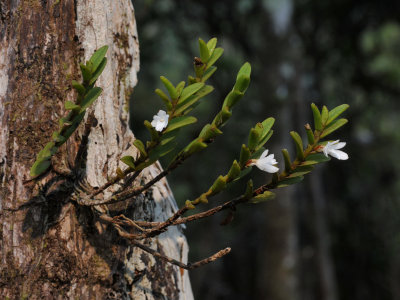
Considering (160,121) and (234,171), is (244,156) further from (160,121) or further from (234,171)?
(160,121)

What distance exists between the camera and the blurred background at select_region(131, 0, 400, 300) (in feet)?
21.9

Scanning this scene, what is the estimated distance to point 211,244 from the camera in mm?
8180

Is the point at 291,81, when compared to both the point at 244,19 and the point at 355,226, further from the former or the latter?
the point at 355,226

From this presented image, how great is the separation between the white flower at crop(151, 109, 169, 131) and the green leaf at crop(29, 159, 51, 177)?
0.28m

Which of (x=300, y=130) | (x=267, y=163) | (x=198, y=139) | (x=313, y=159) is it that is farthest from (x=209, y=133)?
(x=300, y=130)

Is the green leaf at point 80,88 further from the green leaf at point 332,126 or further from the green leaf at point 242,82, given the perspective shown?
the green leaf at point 332,126

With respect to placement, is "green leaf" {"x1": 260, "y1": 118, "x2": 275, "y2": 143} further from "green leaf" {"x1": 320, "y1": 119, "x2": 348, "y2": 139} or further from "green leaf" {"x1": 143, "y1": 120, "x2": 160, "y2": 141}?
"green leaf" {"x1": 143, "y1": 120, "x2": 160, "y2": 141}

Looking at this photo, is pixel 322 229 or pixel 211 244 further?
pixel 211 244

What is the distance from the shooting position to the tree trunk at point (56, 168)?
44.0 inches

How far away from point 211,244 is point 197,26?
365 cm

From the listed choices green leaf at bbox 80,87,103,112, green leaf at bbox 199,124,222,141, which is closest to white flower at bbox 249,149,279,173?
green leaf at bbox 199,124,222,141

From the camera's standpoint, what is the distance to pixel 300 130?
23.4 ft

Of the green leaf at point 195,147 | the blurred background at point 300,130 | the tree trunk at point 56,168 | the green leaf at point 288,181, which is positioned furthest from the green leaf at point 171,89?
the blurred background at point 300,130

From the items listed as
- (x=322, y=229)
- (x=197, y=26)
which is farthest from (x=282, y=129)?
(x=197, y=26)
